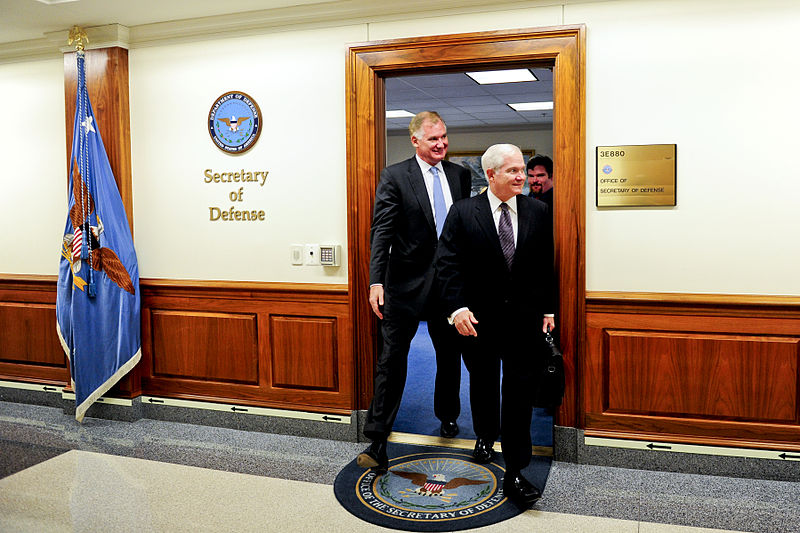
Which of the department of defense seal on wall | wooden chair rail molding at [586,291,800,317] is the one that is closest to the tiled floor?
wooden chair rail molding at [586,291,800,317]

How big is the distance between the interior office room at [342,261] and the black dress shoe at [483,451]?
5.9 inches

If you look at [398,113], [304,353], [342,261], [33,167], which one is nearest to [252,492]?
[304,353]

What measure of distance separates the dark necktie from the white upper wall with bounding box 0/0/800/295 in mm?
631

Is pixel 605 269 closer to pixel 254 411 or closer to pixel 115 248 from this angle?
pixel 254 411

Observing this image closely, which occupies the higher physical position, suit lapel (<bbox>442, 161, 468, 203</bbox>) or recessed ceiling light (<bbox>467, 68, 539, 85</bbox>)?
recessed ceiling light (<bbox>467, 68, 539, 85</bbox>)

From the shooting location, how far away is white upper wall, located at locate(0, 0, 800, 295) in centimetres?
339

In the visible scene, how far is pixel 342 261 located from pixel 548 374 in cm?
150

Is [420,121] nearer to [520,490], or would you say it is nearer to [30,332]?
[520,490]

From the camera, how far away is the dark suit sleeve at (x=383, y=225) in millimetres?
3637

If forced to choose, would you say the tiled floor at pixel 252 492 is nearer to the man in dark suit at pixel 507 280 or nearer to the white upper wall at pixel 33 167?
the man in dark suit at pixel 507 280

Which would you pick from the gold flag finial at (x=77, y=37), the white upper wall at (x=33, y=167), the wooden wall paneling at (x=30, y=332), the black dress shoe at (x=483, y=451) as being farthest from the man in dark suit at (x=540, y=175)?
the wooden wall paneling at (x=30, y=332)

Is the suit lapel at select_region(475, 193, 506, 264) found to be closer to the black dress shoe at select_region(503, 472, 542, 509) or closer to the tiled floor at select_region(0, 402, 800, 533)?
the black dress shoe at select_region(503, 472, 542, 509)

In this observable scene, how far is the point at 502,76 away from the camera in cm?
712

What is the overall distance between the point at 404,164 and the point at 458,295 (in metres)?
0.96
